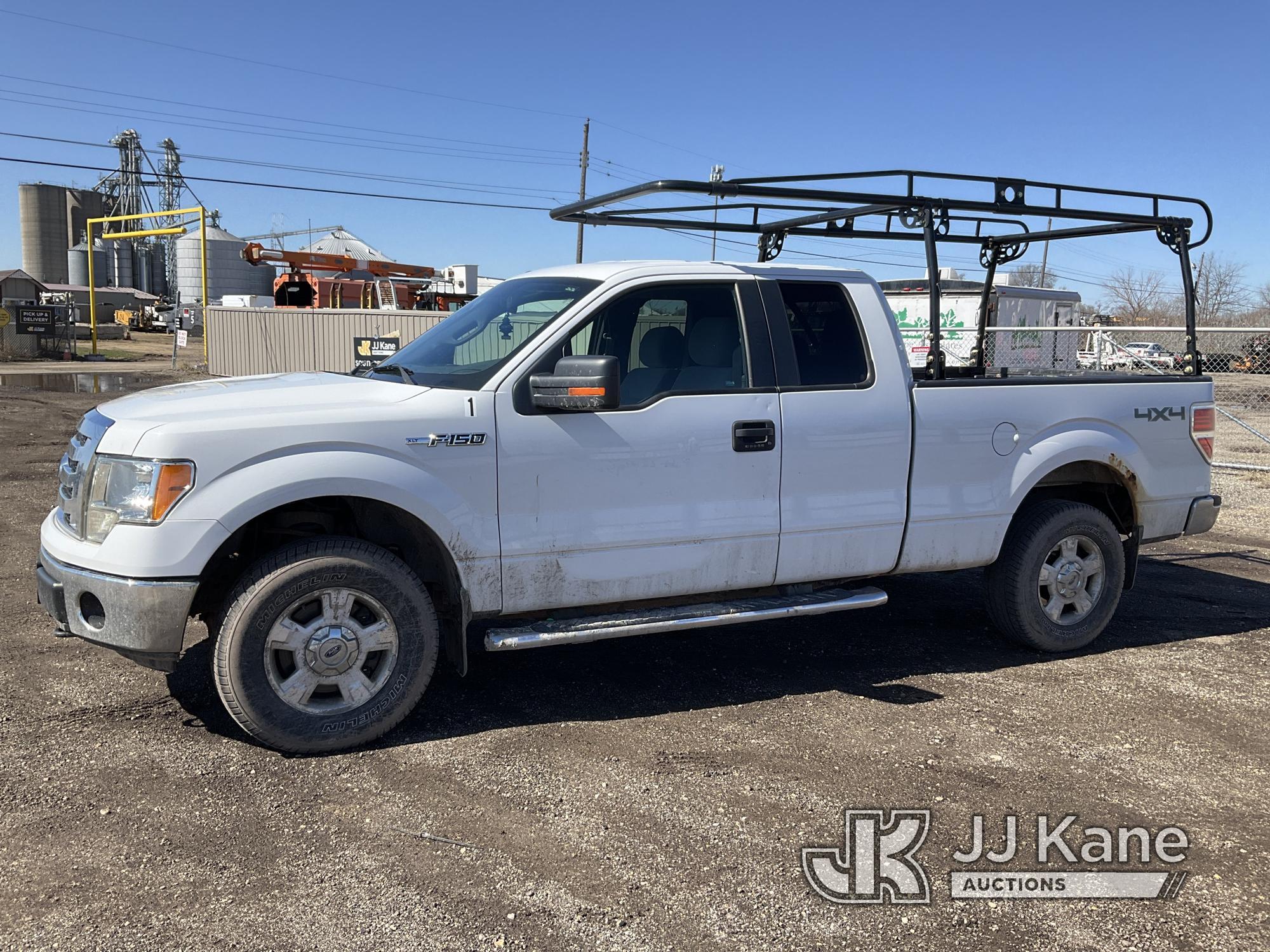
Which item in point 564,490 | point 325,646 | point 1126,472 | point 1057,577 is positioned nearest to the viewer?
point 325,646

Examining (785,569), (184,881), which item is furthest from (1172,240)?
(184,881)

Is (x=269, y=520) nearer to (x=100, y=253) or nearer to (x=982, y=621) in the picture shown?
(x=982, y=621)

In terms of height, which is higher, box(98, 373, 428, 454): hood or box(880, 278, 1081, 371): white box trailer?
box(880, 278, 1081, 371): white box trailer

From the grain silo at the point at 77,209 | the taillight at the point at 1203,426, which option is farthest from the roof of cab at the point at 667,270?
the grain silo at the point at 77,209

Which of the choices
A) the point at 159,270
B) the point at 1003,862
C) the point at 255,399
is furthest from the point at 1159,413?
the point at 159,270

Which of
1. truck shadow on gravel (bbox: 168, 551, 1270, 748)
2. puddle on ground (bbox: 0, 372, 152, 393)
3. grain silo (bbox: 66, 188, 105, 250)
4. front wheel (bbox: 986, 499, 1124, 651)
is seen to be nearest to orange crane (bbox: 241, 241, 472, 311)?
puddle on ground (bbox: 0, 372, 152, 393)

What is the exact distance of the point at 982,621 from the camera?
648 cm

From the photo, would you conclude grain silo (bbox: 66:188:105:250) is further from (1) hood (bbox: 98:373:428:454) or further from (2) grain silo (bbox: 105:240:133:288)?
(1) hood (bbox: 98:373:428:454)

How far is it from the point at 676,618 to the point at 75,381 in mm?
27332

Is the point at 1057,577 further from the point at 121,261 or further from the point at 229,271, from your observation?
the point at 121,261

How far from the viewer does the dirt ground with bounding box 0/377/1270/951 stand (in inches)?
122

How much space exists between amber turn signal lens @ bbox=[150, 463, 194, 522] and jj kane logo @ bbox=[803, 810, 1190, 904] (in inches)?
107

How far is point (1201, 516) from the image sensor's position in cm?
615

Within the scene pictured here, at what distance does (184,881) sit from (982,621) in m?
4.90
